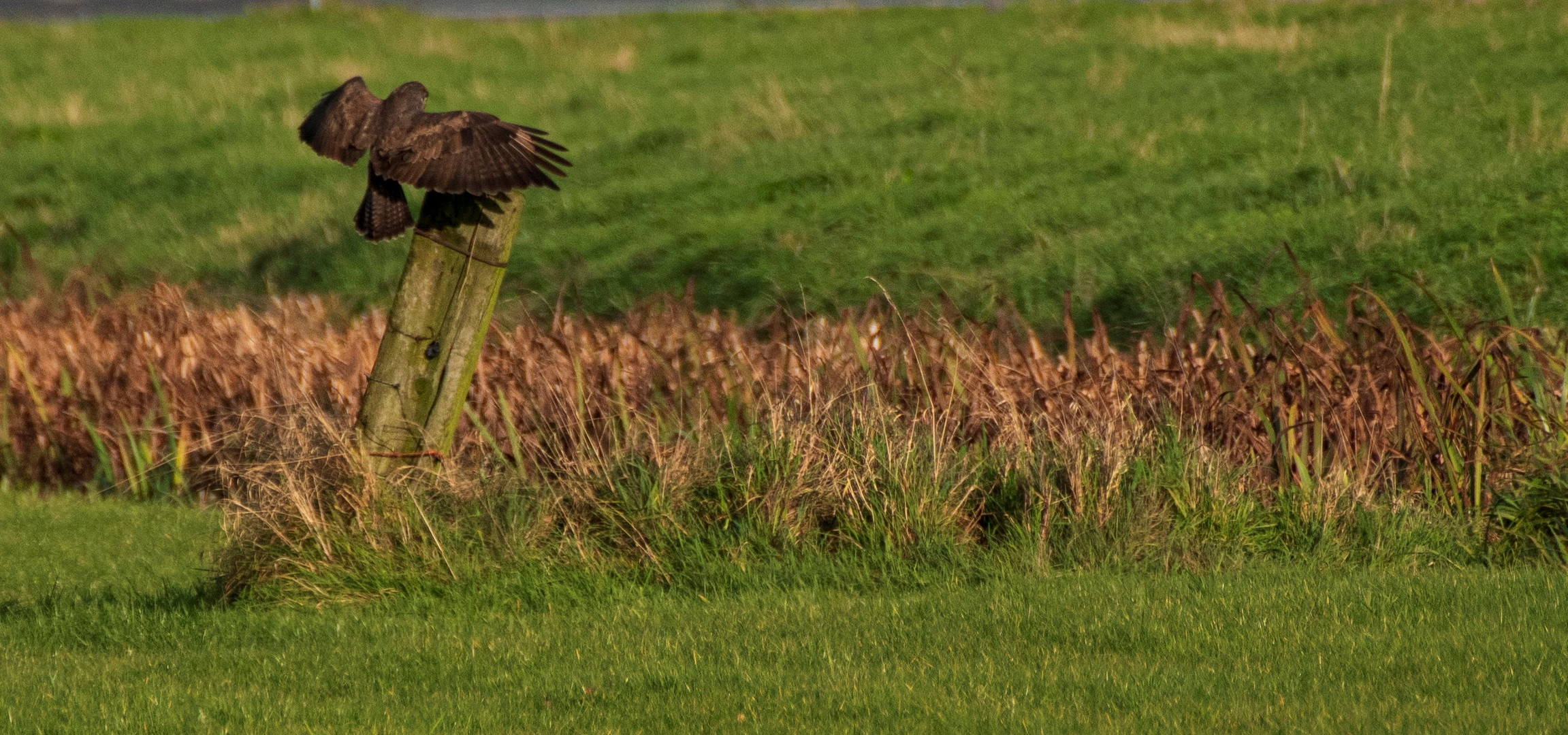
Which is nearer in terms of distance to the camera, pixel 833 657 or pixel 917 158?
pixel 833 657

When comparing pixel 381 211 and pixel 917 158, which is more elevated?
pixel 381 211

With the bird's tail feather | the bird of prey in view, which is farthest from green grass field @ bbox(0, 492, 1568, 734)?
the bird of prey

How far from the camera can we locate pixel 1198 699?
4527 millimetres

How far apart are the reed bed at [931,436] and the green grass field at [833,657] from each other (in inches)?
16.5

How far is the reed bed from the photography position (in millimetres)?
6340

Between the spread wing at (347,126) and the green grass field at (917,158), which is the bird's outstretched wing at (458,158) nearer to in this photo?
the spread wing at (347,126)

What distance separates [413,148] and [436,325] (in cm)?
73

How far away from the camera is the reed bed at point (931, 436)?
634 centimetres

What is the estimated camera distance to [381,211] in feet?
18.5

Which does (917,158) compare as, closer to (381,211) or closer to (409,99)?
(409,99)

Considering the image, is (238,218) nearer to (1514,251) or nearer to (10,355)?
(10,355)

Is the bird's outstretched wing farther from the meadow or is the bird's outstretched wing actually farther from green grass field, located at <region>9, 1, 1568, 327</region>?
green grass field, located at <region>9, 1, 1568, 327</region>

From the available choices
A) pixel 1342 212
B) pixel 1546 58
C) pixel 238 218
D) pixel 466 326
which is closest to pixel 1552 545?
pixel 466 326

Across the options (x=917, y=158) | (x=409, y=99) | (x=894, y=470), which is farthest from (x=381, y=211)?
(x=917, y=158)
